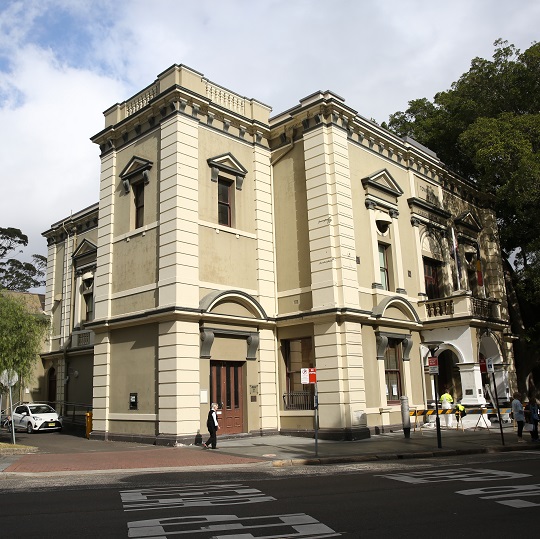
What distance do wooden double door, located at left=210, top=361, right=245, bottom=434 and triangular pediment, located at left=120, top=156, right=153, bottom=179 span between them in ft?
25.8

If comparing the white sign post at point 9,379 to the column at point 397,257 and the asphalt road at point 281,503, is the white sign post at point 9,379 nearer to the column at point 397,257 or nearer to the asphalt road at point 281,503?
the asphalt road at point 281,503

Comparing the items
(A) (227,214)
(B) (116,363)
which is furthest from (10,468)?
(A) (227,214)

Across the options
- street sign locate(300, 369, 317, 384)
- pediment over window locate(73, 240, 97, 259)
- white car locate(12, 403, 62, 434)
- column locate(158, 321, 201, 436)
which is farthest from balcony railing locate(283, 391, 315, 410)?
pediment over window locate(73, 240, 97, 259)

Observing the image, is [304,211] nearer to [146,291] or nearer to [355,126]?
[355,126]

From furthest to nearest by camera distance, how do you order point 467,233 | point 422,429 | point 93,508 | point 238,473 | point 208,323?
point 467,233, point 422,429, point 208,323, point 238,473, point 93,508

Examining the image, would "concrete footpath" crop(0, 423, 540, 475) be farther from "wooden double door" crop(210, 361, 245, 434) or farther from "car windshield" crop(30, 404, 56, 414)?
"car windshield" crop(30, 404, 56, 414)

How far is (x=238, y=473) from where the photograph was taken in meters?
13.3

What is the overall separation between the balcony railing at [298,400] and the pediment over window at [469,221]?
13.8 meters

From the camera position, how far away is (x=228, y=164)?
2219 cm

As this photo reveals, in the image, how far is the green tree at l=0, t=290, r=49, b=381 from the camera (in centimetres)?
2014

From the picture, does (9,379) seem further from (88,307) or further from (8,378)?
(88,307)

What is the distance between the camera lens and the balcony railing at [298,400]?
68.9 ft

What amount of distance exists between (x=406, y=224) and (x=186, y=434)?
1370 centimetres

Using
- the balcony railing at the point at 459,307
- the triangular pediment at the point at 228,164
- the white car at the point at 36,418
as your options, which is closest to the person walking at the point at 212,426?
the triangular pediment at the point at 228,164
